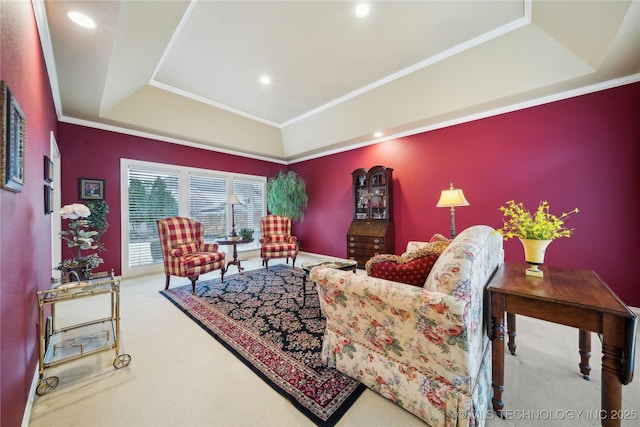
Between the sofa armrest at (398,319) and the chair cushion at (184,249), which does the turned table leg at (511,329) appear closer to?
the sofa armrest at (398,319)

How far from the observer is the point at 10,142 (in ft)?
3.67

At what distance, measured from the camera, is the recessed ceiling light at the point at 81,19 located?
1812 mm

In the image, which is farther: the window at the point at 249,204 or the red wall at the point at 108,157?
the window at the point at 249,204

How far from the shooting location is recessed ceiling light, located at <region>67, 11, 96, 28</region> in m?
1.81

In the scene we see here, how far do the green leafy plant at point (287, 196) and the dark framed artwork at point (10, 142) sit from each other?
15.5 ft

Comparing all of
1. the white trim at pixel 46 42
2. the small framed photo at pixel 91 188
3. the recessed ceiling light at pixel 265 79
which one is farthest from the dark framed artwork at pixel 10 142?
the small framed photo at pixel 91 188

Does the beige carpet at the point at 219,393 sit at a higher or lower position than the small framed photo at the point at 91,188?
lower

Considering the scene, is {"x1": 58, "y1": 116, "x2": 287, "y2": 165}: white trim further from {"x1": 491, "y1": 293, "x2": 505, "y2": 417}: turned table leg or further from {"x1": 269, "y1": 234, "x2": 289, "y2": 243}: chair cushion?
{"x1": 491, "y1": 293, "x2": 505, "y2": 417}: turned table leg

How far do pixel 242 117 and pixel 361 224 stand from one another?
11.0 ft

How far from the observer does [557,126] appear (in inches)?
121

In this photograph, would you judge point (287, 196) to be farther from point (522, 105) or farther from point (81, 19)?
Answer: point (522, 105)

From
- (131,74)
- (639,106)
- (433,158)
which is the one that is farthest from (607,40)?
(131,74)

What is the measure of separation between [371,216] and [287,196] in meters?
2.28

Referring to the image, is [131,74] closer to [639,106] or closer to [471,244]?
[471,244]
